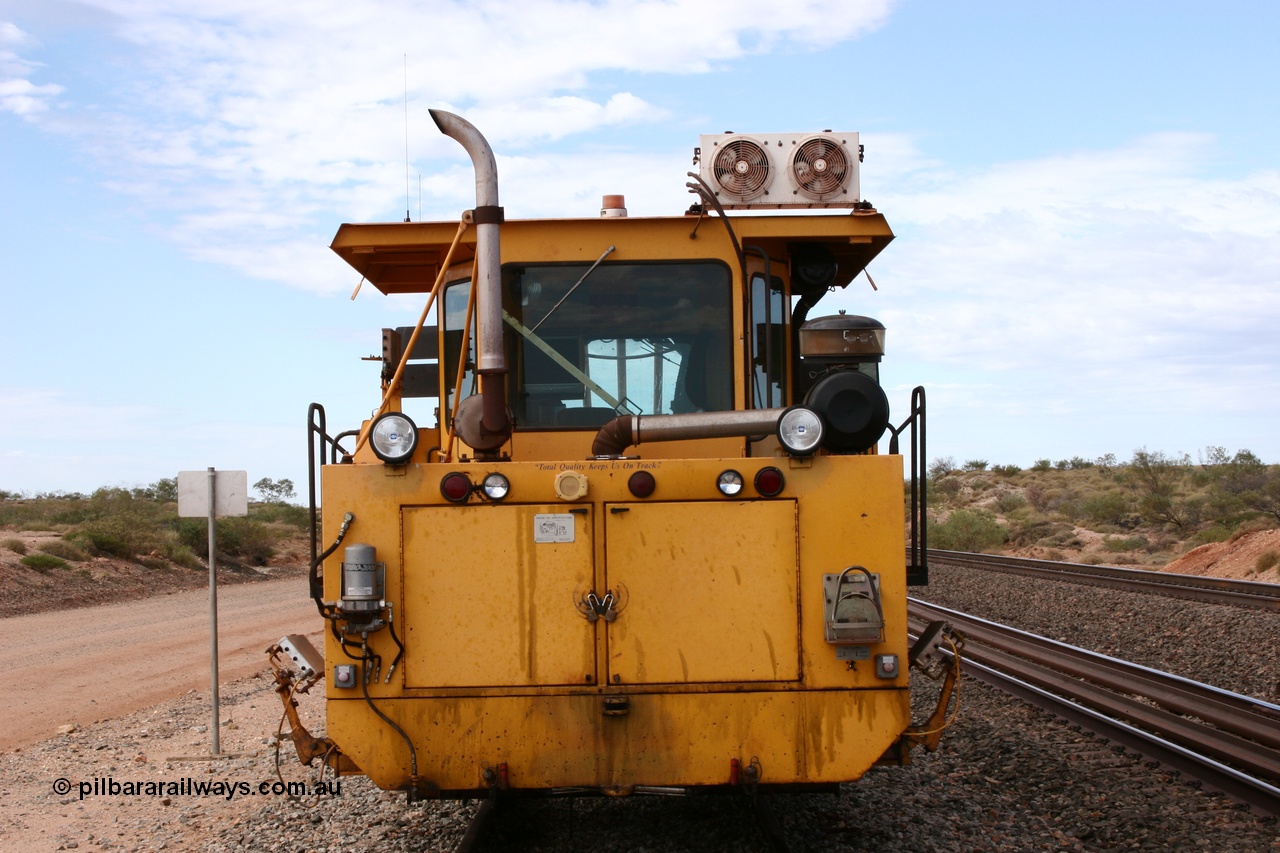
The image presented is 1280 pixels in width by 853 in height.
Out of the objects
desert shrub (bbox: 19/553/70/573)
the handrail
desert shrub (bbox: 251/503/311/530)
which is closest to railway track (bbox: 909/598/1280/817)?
the handrail

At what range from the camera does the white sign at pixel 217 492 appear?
9.76 m

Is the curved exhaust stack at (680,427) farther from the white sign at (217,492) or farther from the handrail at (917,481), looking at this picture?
the white sign at (217,492)

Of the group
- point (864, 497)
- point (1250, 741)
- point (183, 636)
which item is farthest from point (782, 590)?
point (183, 636)

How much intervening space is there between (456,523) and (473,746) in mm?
929

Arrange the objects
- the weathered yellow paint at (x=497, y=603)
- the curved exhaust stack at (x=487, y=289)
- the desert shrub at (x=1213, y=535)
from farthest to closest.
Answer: the desert shrub at (x=1213, y=535) → the curved exhaust stack at (x=487, y=289) → the weathered yellow paint at (x=497, y=603)

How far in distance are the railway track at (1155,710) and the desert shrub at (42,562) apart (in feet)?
68.6

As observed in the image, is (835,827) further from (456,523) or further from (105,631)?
(105,631)

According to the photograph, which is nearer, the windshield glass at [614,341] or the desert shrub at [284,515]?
the windshield glass at [614,341]

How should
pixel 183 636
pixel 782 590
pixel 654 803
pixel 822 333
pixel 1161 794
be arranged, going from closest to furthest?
pixel 782 590, pixel 822 333, pixel 654 803, pixel 1161 794, pixel 183 636

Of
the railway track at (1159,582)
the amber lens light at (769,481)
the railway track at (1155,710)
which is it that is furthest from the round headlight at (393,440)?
the railway track at (1159,582)

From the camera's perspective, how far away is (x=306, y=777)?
7.84 meters

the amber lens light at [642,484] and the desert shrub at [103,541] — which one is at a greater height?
the amber lens light at [642,484]

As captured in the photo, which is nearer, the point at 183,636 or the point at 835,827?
the point at 835,827

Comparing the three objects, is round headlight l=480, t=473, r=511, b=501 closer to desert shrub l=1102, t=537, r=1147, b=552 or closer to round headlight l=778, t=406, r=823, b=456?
round headlight l=778, t=406, r=823, b=456
